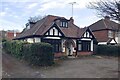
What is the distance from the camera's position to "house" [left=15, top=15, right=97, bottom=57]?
30.5 m

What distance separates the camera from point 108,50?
36000 mm

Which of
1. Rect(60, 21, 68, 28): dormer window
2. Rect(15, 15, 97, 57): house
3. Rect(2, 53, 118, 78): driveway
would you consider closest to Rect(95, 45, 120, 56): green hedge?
Rect(15, 15, 97, 57): house

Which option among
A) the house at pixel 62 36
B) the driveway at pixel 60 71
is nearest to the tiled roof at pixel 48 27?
the house at pixel 62 36

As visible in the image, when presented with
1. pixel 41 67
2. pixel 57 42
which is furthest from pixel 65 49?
pixel 41 67

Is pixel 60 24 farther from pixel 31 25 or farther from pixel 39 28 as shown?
pixel 31 25

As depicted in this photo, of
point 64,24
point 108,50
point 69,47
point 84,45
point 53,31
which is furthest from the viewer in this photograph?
point 108,50

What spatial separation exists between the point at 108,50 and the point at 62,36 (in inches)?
364

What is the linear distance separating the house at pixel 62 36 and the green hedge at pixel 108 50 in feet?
5.24

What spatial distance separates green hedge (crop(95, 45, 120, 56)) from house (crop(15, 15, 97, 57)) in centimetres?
160

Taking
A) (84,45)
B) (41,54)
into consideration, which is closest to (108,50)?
(84,45)

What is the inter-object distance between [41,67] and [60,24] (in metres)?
13.7

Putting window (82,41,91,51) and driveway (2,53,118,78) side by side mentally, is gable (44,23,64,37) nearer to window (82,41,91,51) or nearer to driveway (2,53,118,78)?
window (82,41,91,51)

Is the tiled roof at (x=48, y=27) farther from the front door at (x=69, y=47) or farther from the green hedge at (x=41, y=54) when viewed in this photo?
the green hedge at (x=41, y=54)

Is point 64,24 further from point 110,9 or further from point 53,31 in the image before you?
point 110,9
